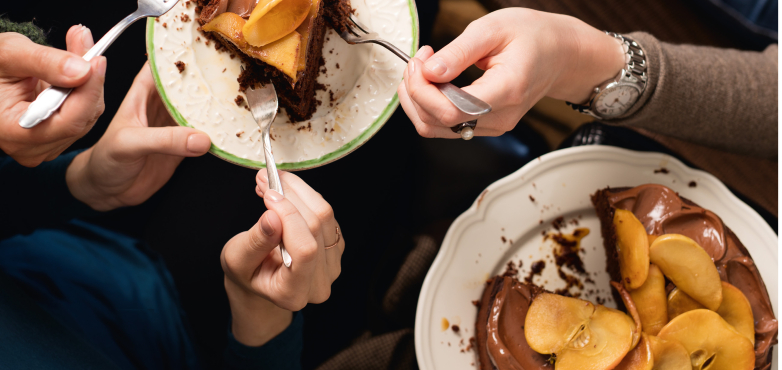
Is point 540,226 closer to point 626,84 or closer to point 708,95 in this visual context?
point 626,84

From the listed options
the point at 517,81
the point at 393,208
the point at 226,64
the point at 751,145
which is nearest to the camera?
the point at 517,81

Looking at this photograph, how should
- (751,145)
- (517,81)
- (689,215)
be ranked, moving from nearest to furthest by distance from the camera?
(517,81)
(689,215)
(751,145)

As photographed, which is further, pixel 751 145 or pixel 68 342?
pixel 751 145

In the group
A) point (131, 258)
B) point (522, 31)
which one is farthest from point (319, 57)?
point (131, 258)

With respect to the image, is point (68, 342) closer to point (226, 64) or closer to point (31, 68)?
point (31, 68)

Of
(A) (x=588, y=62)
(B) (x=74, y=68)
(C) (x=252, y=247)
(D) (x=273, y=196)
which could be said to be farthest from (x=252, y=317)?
(A) (x=588, y=62)

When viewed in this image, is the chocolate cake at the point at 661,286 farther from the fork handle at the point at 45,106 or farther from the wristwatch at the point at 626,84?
the fork handle at the point at 45,106
